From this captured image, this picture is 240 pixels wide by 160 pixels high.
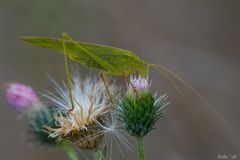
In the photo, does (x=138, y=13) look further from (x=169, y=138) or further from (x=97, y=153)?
(x=97, y=153)

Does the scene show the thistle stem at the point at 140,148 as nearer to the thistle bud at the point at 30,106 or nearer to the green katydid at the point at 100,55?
the green katydid at the point at 100,55

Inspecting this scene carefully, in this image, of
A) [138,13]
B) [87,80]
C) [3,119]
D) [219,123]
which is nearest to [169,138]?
[219,123]

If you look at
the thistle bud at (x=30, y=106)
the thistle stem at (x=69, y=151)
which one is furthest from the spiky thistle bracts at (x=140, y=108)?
the thistle bud at (x=30, y=106)

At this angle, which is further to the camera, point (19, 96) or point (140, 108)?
point (19, 96)

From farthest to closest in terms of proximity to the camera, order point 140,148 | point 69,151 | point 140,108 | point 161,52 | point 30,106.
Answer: point 161,52 → point 30,106 → point 69,151 → point 140,108 → point 140,148

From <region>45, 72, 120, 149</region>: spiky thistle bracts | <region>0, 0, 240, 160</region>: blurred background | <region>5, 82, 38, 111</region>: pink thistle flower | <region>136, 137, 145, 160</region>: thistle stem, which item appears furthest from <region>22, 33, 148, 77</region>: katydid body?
<region>0, 0, 240, 160</region>: blurred background

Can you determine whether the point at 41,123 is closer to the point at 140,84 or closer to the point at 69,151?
the point at 69,151

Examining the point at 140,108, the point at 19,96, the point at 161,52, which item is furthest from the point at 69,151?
the point at 161,52
